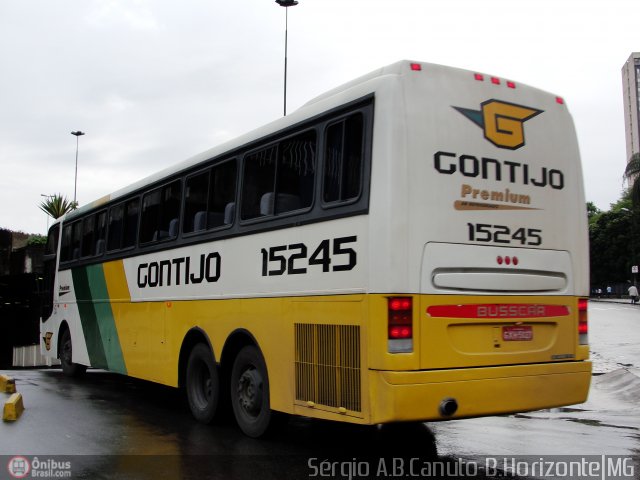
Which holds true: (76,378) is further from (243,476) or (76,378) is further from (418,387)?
(418,387)

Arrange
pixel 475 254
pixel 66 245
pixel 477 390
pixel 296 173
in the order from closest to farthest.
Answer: pixel 477 390 → pixel 475 254 → pixel 296 173 → pixel 66 245

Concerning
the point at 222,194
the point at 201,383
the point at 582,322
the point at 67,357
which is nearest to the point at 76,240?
the point at 67,357

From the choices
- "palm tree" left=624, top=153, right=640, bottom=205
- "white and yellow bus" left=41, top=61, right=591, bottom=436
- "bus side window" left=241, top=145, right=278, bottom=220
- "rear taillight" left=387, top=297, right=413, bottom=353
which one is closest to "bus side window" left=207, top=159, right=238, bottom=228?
"white and yellow bus" left=41, top=61, right=591, bottom=436

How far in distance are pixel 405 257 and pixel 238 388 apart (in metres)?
2.98

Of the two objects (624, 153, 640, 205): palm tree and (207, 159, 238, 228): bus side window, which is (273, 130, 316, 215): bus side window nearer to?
(207, 159, 238, 228): bus side window

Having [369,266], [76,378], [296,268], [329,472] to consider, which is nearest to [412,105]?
[369,266]

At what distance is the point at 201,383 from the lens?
8.79 meters

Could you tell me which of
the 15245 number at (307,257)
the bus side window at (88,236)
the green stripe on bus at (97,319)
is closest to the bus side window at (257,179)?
the 15245 number at (307,257)

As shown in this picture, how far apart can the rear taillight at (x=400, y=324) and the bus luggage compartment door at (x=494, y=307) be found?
0.12 m

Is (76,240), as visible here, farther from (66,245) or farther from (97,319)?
(97,319)

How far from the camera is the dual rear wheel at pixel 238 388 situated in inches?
287

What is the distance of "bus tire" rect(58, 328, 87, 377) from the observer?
14117mm

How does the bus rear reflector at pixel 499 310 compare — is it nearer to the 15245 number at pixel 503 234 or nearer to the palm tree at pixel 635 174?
the 15245 number at pixel 503 234

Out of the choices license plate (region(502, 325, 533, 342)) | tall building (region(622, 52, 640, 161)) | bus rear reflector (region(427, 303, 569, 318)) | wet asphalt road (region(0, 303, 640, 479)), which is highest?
tall building (region(622, 52, 640, 161))
